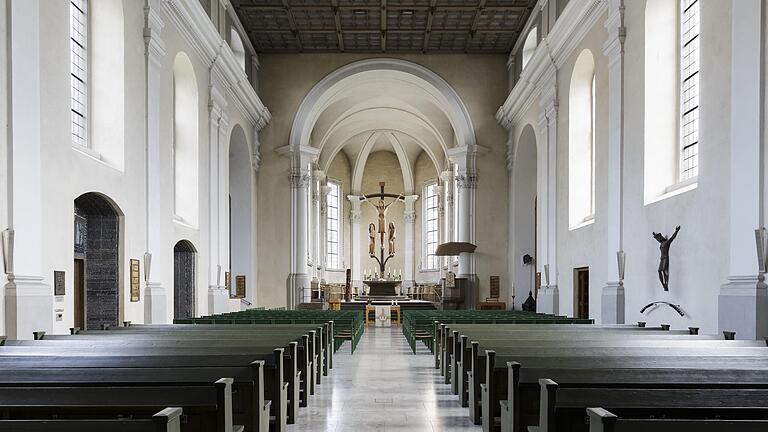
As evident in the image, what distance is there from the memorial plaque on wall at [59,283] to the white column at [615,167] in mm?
9116

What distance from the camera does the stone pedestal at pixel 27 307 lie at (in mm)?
8609

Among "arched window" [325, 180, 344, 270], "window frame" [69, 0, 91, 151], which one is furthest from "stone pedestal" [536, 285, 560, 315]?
"arched window" [325, 180, 344, 270]

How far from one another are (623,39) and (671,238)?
166 inches

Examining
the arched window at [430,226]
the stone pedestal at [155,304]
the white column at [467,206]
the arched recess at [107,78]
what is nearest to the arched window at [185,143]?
the stone pedestal at [155,304]

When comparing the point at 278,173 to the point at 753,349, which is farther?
the point at 278,173

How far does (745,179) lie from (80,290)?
394 inches

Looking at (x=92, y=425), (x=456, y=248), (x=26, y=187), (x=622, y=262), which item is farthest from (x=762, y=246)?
(x=456, y=248)

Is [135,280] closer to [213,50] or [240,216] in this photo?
[213,50]

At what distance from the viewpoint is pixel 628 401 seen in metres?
3.98

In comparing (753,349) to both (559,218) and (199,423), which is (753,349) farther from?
(559,218)

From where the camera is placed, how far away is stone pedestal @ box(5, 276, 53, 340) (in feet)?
28.2

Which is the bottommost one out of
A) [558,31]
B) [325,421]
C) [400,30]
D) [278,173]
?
[325,421]

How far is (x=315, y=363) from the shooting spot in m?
9.46

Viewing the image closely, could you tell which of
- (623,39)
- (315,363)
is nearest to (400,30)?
(623,39)
